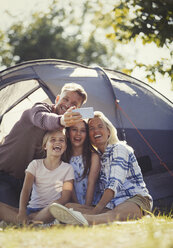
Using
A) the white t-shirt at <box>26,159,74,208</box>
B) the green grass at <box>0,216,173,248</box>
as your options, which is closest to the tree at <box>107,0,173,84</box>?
the white t-shirt at <box>26,159,74,208</box>

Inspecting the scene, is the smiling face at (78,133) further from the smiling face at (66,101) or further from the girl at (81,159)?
the smiling face at (66,101)

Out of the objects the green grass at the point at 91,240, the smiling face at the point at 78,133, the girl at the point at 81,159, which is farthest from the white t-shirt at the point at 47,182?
the green grass at the point at 91,240

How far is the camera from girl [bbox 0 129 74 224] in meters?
3.59

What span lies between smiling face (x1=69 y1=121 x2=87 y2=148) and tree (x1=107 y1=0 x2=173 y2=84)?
4.44 feet

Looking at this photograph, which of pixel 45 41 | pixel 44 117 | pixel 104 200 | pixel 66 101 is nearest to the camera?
pixel 104 200

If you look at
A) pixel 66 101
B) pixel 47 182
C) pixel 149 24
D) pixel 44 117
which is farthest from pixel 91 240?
pixel 149 24

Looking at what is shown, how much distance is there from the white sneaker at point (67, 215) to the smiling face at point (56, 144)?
0.92m

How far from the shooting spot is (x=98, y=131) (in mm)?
3738

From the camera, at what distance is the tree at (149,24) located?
398cm

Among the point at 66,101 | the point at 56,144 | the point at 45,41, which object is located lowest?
the point at 56,144

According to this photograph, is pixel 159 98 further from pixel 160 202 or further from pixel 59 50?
pixel 59 50

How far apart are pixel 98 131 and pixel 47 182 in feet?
2.38

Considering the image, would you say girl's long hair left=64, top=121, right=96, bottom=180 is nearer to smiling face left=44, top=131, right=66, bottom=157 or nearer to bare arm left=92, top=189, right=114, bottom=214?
smiling face left=44, top=131, right=66, bottom=157

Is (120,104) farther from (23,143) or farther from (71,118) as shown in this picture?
(71,118)
